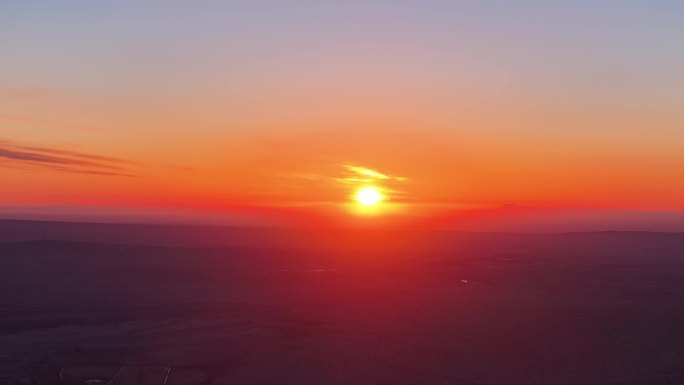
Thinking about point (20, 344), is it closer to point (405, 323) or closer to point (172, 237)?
point (405, 323)

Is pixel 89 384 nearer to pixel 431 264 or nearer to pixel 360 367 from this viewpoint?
pixel 360 367

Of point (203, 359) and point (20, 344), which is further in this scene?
point (20, 344)

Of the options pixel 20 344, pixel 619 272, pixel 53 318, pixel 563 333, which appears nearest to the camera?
pixel 20 344

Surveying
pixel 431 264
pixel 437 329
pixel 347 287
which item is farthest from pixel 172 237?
pixel 437 329

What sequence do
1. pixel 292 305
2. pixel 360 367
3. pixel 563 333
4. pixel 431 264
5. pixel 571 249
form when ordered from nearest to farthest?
pixel 360 367
pixel 563 333
pixel 292 305
pixel 431 264
pixel 571 249

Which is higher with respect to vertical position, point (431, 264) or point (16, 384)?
point (431, 264)

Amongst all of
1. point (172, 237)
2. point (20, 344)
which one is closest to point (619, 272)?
point (20, 344)
